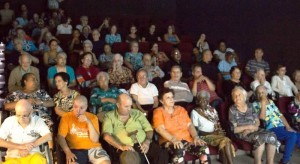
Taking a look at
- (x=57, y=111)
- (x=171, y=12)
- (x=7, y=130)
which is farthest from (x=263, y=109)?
(x=171, y=12)

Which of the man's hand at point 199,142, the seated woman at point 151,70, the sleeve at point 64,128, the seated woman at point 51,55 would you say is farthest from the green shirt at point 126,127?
the seated woman at point 51,55

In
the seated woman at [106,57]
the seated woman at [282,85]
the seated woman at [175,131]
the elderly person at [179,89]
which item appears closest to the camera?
the seated woman at [175,131]

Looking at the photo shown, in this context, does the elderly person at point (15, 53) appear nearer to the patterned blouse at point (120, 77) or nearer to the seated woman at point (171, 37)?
the patterned blouse at point (120, 77)

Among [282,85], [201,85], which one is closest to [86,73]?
[201,85]

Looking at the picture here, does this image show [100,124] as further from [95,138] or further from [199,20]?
[199,20]

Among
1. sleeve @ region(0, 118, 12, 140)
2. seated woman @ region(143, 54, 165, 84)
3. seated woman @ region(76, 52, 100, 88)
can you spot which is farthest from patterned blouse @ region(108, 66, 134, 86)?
sleeve @ region(0, 118, 12, 140)

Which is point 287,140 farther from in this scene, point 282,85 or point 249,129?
point 282,85

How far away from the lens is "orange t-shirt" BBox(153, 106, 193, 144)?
444 centimetres

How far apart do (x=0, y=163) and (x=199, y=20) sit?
675 centimetres

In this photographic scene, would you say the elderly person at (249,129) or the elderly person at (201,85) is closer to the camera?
the elderly person at (249,129)

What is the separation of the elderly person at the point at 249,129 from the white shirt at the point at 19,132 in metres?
2.00

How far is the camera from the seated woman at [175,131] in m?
4.29

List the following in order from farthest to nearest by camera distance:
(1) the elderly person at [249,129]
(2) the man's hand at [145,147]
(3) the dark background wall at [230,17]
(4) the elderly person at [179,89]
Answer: (3) the dark background wall at [230,17] → (4) the elderly person at [179,89] → (1) the elderly person at [249,129] → (2) the man's hand at [145,147]

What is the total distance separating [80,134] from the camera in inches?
161
